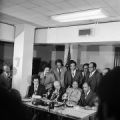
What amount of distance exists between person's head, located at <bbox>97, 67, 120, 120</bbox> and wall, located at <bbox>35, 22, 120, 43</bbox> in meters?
3.93

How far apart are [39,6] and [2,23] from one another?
1.82 m

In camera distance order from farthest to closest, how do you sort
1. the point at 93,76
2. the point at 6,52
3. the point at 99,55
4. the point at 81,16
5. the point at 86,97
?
the point at 99,55
the point at 6,52
the point at 93,76
the point at 81,16
the point at 86,97

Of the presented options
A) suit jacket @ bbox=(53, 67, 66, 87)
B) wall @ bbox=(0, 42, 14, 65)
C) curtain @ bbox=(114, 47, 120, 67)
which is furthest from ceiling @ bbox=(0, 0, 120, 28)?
curtain @ bbox=(114, 47, 120, 67)

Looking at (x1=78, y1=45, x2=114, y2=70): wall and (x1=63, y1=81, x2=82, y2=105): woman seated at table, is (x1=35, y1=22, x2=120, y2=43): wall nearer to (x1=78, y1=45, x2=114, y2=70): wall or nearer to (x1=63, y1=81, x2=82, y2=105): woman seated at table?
(x1=63, y1=81, x2=82, y2=105): woman seated at table

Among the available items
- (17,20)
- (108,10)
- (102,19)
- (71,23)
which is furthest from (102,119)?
(17,20)

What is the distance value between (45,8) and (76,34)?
3.94 ft

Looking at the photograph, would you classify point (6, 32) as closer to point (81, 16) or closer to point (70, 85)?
point (81, 16)

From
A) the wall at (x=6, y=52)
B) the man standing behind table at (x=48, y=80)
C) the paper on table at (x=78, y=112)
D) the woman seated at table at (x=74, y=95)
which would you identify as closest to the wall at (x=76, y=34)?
the man standing behind table at (x=48, y=80)

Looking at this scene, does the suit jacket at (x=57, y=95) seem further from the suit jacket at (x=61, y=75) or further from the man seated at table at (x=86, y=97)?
the suit jacket at (x=61, y=75)

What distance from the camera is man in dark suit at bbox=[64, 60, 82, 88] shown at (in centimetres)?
488

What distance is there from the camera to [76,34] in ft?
16.2

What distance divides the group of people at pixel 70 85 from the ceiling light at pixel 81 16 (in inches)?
45.1

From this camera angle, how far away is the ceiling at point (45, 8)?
3.71 metres

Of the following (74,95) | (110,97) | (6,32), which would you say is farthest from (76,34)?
(110,97)
